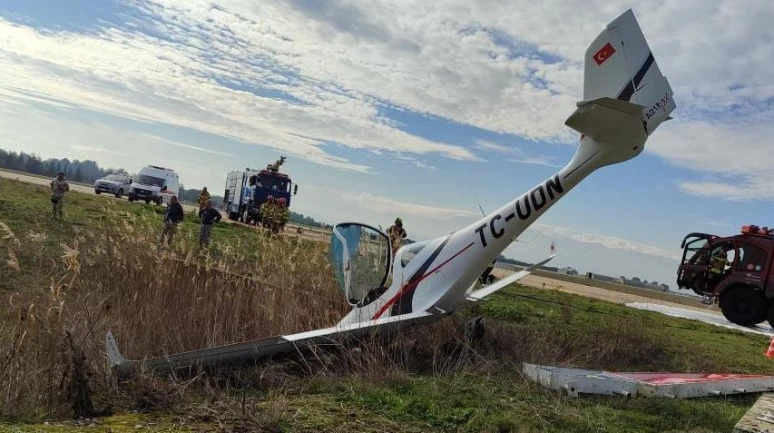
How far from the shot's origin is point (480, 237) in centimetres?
709

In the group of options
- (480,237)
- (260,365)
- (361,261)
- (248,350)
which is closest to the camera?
(248,350)

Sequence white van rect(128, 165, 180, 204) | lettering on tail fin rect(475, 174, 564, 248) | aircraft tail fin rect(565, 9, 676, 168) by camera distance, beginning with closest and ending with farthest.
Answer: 1. aircraft tail fin rect(565, 9, 676, 168)
2. lettering on tail fin rect(475, 174, 564, 248)
3. white van rect(128, 165, 180, 204)

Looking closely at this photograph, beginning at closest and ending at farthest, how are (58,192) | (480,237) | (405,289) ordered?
(480,237)
(405,289)
(58,192)

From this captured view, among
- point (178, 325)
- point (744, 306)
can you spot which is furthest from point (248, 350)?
point (744, 306)

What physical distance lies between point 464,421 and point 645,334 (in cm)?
716

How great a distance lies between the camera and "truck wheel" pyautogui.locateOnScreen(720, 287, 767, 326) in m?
16.9

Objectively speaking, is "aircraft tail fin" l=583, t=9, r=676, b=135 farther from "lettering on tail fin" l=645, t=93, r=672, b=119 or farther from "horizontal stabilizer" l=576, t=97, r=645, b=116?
"horizontal stabilizer" l=576, t=97, r=645, b=116

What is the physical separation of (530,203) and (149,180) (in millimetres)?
33060

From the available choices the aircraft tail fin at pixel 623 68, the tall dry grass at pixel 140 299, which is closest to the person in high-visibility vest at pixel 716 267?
the aircraft tail fin at pixel 623 68

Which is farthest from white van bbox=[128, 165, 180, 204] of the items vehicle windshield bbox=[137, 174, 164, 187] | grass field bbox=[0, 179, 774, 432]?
grass field bbox=[0, 179, 774, 432]

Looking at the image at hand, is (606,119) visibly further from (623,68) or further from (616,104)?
(623,68)

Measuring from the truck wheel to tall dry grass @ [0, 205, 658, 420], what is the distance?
9.57 metres

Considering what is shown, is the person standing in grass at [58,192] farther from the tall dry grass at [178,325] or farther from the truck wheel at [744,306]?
the truck wheel at [744,306]

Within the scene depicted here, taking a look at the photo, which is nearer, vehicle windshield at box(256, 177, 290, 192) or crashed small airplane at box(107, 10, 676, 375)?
crashed small airplane at box(107, 10, 676, 375)
